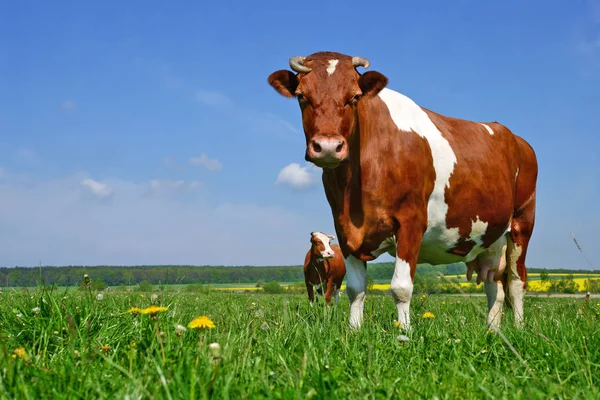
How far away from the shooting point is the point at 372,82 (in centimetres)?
625

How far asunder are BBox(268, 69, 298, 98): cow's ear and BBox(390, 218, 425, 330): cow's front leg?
1879 millimetres

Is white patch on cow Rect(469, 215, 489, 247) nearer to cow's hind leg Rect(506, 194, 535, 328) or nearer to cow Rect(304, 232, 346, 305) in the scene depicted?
cow's hind leg Rect(506, 194, 535, 328)

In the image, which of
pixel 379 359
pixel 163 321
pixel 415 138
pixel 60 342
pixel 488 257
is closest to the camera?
pixel 379 359

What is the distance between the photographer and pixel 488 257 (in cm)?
883

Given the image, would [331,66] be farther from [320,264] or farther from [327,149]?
[320,264]

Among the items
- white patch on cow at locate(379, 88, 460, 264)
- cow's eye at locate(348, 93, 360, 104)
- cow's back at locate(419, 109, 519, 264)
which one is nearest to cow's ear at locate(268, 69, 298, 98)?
cow's eye at locate(348, 93, 360, 104)

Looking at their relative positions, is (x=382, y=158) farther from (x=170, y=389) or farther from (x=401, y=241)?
(x=170, y=389)

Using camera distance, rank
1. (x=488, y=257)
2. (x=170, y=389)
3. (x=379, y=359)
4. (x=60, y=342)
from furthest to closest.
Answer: (x=488, y=257), (x=60, y=342), (x=379, y=359), (x=170, y=389)

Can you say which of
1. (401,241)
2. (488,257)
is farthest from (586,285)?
(401,241)

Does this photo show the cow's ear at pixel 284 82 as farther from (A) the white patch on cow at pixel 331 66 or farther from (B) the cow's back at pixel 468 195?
(B) the cow's back at pixel 468 195

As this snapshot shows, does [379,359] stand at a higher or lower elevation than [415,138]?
lower

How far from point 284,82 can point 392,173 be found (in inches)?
61.2

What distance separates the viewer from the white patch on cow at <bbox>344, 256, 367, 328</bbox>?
666cm

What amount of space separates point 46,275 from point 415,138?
428cm
